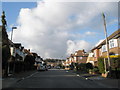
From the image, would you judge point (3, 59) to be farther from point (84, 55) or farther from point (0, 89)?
point (84, 55)

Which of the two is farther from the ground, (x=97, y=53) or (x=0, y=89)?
(x=97, y=53)

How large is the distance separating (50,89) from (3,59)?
8861 mm

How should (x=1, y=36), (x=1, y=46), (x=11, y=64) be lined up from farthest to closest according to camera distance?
(x=11, y=64) < (x=1, y=36) < (x=1, y=46)

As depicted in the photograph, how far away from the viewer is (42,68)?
48156 millimetres

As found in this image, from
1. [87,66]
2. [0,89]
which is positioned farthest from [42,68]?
[0,89]

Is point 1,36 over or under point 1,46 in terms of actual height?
over

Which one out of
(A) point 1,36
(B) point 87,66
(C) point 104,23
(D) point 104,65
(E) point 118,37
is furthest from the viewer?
(B) point 87,66

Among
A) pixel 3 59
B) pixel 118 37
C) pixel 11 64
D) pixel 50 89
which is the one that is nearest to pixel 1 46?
pixel 3 59

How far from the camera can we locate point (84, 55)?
3305 inches

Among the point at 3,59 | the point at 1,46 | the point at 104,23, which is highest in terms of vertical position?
the point at 104,23

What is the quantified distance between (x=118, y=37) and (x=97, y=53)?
49.5 feet

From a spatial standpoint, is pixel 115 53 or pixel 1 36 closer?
pixel 1 36

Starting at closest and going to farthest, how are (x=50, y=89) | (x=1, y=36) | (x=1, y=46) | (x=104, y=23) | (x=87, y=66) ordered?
(x=50, y=89), (x=1, y=46), (x=1, y=36), (x=104, y=23), (x=87, y=66)

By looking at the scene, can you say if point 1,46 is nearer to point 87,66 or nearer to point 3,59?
point 3,59
